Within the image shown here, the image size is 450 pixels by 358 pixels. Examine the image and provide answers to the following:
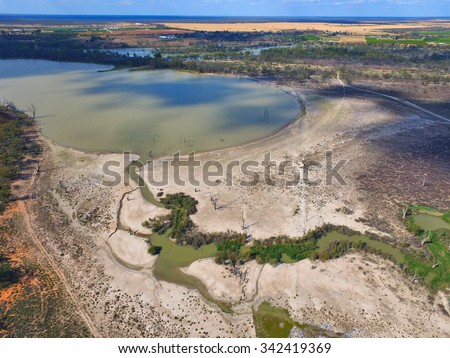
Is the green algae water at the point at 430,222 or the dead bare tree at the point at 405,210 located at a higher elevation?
the dead bare tree at the point at 405,210

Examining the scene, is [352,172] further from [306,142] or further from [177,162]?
[177,162]

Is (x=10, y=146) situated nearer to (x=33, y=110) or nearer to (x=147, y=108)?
(x=33, y=110)

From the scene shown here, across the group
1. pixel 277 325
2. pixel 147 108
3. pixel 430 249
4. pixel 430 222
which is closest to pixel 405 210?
pixel 430 222

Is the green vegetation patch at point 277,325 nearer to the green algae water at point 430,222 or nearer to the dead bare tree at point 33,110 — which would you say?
the green algae water at point 430,222

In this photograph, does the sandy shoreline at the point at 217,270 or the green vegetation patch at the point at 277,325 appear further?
the sandy shoreline at the point at 217,270

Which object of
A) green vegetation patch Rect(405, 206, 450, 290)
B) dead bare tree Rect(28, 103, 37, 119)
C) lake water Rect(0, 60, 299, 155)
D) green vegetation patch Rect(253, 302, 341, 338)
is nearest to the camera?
green vegetation patch Rect(253, 302, 341, 338)

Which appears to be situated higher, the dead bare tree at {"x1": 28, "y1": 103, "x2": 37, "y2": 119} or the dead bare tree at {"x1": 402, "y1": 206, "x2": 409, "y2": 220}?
the dead bare tree at {"x1": 28, "y1": 103, "x2": 37, "y2": 119}

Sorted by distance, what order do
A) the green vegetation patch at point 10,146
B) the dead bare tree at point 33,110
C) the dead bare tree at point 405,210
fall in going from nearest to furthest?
the dead bare tree at point 405,210 → the green vegetation patch at point 10,146 → the dead bare tree at point 33,110

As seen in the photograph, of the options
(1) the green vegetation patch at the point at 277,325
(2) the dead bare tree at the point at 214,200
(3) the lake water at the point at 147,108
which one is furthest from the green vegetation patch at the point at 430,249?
(3) the lake water at the point at 147,108

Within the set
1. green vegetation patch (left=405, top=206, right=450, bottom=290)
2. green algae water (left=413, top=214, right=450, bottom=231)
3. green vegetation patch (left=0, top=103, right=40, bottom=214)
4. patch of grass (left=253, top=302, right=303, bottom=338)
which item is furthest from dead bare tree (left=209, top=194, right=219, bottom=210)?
green vegetation patch (left=0, top=103, right=40, bottom=214)

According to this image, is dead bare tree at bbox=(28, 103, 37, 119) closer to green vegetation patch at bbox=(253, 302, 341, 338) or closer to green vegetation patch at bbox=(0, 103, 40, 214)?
green vegetation patch at bbox=(0, 103, 40, 214)
